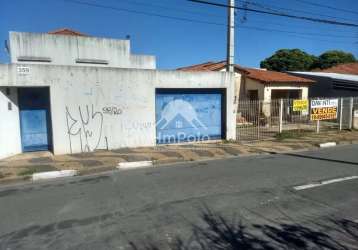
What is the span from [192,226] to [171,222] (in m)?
0.36

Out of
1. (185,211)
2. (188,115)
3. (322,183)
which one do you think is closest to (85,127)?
(188,115)

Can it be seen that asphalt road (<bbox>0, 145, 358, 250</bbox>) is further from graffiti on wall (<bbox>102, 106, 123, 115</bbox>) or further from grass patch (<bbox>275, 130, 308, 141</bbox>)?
grass patch (<bbox>275, 130, 308, 141</bbox>)

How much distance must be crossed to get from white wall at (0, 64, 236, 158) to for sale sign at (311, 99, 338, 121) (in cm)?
694

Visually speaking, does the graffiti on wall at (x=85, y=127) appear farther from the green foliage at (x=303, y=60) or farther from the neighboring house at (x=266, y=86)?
the green foliage at (x=303, y=60)

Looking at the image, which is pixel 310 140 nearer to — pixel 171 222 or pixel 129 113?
pixel 129 113

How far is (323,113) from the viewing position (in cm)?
1580

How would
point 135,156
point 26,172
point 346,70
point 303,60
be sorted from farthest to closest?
point 303,60
point 346,70
point 135,156
point 26,172

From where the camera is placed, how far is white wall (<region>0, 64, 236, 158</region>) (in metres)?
10.0

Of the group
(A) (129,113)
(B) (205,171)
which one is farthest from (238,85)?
(B) (205,171)

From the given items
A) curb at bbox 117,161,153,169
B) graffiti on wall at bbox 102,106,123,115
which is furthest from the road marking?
graffiti on wall at bbox 102,106,123,115

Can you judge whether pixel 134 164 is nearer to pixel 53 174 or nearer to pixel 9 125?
pixel 53 174

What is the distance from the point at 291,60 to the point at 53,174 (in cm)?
4551

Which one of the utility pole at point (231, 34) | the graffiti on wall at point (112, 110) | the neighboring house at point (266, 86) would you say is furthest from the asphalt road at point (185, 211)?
the neighboring house at point (266, 86)

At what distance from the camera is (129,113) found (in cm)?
1123
